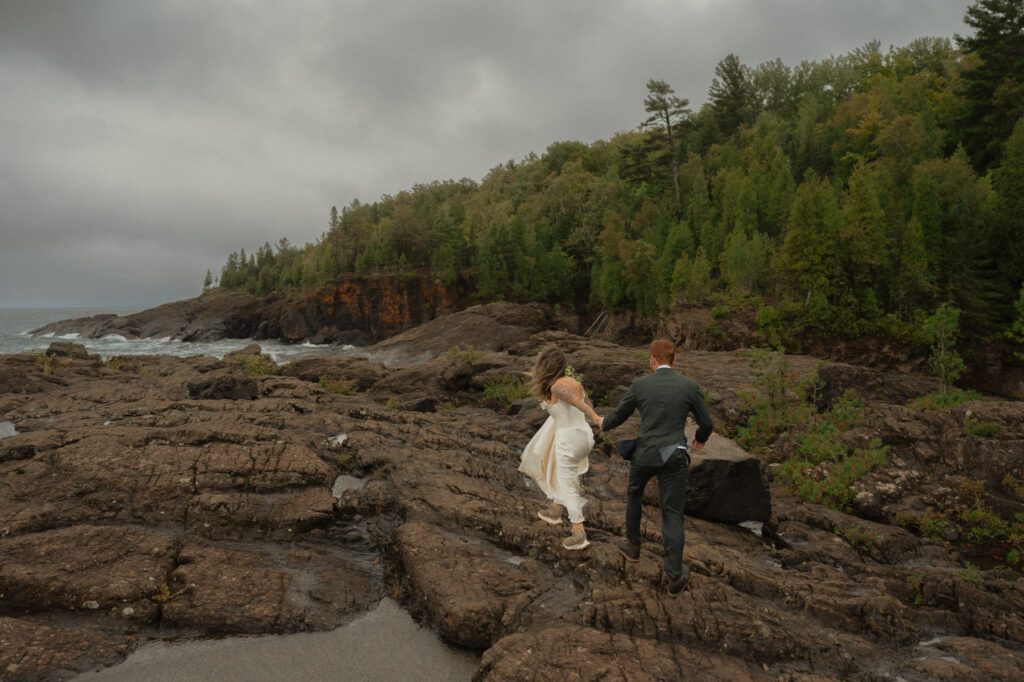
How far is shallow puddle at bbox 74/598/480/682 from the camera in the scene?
4.30 meters

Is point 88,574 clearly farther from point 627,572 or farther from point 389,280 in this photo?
point 389,280

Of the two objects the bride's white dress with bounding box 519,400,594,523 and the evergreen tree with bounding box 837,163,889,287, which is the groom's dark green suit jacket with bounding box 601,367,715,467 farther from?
the evergreen tree with bounding box 837,163,889,287

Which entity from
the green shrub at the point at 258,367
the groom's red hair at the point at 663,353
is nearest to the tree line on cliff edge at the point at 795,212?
the groom's red hair at the point at 663,353

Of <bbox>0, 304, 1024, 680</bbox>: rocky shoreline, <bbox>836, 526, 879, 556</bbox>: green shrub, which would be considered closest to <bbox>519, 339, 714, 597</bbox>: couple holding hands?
<bbox>0, 304, 1024, 680</bbox>: rocky shoreline

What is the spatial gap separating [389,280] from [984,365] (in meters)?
68.8

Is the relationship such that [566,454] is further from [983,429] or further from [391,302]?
[391,302]

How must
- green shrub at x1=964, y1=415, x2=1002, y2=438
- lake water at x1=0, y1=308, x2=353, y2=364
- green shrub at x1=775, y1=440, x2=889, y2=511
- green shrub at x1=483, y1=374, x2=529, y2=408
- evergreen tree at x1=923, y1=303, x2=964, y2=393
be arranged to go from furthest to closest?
lake water at x1=0, y1=308, x2=353, y2=364
green shrub at x1=483, y1=374, x2=529, y2=408
evergreen tree at x1=923, y1=303, x2=964, y2=393
green shrub at x1=964, y1=415, x2=1002, y2=438
green shrub at x1=775, y1=440, x2=889, y2=511

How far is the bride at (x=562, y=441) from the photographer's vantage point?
6.00 m

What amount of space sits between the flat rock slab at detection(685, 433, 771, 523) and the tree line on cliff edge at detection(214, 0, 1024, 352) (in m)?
21.4

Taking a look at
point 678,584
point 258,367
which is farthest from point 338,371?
point 678,584

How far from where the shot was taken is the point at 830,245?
3647cm

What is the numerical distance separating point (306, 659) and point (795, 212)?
139ft

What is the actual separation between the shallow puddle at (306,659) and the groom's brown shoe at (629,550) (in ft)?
6.39

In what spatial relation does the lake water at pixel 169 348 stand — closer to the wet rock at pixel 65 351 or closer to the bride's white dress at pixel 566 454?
the wet rock at pixel 65 351
